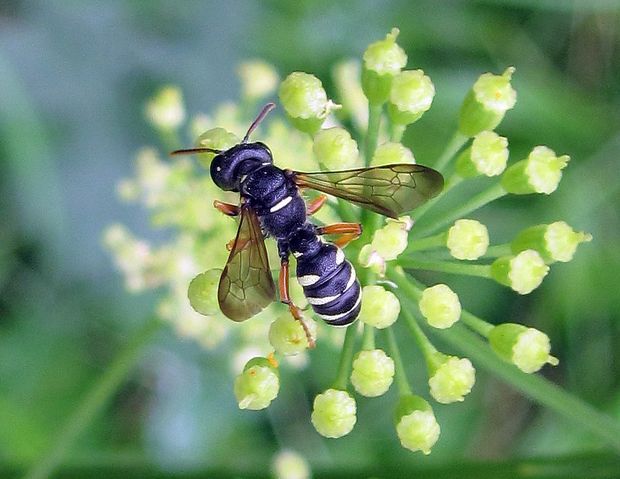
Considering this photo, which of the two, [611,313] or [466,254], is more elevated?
[611,313]

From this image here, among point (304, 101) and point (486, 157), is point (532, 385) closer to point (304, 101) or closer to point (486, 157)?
point (486, 157)

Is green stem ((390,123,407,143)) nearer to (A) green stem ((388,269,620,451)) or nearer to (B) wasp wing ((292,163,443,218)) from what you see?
(B) wasp wing ((292,163,443,218))

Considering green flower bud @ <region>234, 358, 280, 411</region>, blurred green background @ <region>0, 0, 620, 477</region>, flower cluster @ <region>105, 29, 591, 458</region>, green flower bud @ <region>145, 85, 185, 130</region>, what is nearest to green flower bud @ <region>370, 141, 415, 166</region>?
flower cluster @ <region>105, 29, 591, 458</region>

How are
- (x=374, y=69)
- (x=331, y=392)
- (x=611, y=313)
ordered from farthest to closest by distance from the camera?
(x=611, y=313), (x=374, y=69), (x=331, y=392)

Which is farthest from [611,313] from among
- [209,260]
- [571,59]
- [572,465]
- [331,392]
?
[331,392]

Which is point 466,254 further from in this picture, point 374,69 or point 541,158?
point 374,69

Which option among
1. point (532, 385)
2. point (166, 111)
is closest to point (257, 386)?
point (532, 385)

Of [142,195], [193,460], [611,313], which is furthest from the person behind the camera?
[611,313]

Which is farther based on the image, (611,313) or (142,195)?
(611,313)
